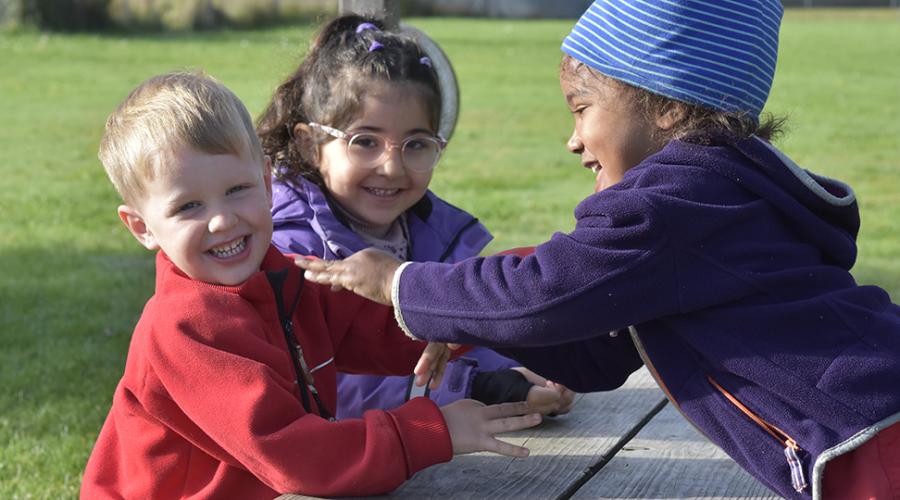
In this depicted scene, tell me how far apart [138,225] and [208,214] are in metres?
0.19

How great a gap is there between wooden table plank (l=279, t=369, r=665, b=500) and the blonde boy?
Answer: 124mm

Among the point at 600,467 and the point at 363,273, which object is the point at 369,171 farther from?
the point at 600,467

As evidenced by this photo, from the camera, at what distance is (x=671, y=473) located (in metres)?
2.59

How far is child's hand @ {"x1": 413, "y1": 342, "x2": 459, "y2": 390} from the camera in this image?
2.46 metres

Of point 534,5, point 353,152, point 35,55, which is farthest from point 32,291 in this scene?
point 534,5

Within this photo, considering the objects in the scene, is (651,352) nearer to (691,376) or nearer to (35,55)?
(691,376)

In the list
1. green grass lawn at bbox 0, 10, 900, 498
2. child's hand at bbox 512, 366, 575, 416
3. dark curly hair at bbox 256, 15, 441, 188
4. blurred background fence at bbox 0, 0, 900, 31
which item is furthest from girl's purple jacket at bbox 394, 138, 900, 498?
blurred background fence at bbox 0, 0, 900, 31

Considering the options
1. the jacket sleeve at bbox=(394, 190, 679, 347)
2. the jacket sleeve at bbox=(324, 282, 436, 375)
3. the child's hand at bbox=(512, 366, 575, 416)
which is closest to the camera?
the jacket sleeve at bbox=(394, 190, 679, 347)

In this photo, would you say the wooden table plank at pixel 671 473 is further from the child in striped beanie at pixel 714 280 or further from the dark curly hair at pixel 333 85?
the dark curly hair at pixel 333 85

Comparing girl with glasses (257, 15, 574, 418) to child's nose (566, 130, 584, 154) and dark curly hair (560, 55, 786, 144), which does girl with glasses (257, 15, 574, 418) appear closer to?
child's nose (566, 130, 584, 154)

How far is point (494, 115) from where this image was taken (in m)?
15.1

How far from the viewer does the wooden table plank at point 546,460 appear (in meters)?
2.39

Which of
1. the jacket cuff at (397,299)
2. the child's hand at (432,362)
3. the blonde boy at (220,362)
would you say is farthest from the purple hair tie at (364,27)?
the jacket cuff at (397,299)

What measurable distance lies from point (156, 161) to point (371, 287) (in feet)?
1.53
